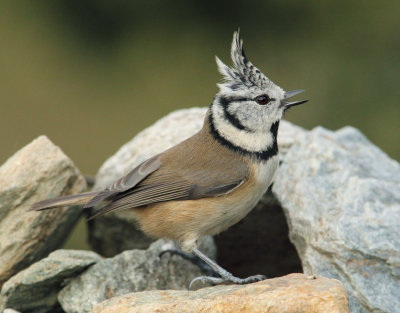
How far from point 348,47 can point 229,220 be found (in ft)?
9.72

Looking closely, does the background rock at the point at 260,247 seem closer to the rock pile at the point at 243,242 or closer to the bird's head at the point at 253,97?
the rock pile at the point at 243,242

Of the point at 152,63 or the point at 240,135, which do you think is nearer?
the point at 240,135

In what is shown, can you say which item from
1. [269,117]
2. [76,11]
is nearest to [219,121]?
[269,117]

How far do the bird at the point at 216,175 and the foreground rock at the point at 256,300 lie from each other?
0.80 meters

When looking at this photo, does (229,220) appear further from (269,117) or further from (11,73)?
(11,73)

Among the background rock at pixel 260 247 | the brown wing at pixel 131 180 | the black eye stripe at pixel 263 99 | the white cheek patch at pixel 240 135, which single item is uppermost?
the black eye stripe at pixel 263 99

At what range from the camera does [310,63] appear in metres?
6.25

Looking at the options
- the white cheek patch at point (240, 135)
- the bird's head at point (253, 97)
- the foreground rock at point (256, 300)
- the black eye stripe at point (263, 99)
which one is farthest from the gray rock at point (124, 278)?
the black eye stripe at point (263, 99)

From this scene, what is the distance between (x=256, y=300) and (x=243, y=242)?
190 cm

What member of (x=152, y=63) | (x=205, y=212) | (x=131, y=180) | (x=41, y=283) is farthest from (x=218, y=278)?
(x=152, y=63)

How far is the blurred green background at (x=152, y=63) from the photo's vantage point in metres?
6.10

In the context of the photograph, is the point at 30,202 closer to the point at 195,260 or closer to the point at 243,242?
the point at 195,260

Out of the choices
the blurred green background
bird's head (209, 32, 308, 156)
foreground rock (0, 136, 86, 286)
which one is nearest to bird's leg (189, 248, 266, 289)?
bird's head (209, 32, 308, 156)

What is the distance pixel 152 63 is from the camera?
6465 millimetres
